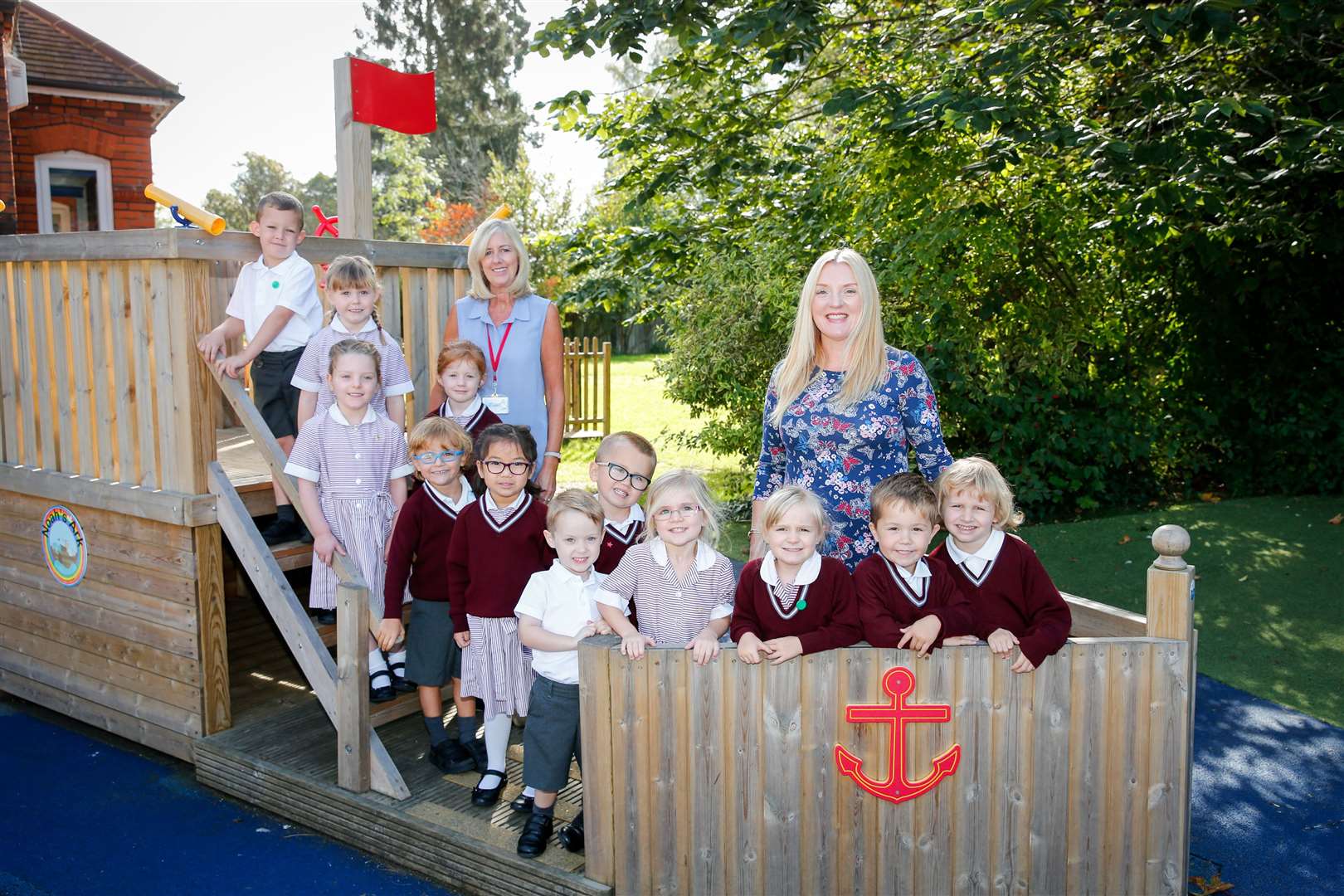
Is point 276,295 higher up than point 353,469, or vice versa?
point 276,295

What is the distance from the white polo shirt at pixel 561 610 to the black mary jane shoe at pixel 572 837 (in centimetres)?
50

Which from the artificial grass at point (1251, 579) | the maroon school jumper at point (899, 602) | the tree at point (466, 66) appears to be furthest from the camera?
the tree at point (466, 66)

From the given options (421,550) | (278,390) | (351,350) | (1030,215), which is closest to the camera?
(421,550)

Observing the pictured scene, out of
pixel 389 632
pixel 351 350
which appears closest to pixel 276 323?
pixel 351 350

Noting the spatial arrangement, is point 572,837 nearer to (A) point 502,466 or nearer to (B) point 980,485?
(A) point 502,466

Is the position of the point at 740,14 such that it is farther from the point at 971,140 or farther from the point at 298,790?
the point at 298,790

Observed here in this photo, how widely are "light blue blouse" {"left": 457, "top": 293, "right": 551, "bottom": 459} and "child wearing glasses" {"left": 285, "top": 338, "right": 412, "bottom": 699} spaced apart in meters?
0.45

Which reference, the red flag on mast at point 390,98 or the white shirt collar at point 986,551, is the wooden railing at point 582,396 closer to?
the red flag on mast at point 390,98

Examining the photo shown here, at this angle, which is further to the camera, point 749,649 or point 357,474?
point 357,474

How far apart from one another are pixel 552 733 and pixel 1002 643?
149 centimetres

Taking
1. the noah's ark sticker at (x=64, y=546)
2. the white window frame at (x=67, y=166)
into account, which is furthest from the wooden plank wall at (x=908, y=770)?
the white window frame at (x=67, y=166)

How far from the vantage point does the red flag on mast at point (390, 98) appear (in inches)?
200

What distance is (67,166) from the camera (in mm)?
12977

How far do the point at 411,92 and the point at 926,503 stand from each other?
11.5 ft
